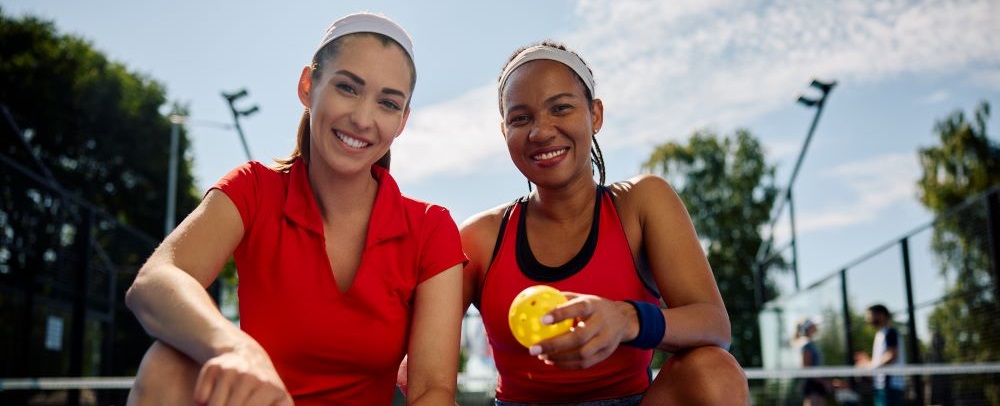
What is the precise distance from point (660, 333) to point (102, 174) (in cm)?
3110

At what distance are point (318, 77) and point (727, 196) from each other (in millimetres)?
44175

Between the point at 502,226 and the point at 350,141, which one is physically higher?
the point at 350,141

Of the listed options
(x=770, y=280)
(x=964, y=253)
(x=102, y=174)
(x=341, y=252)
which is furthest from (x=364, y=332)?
(x=770, y=280)

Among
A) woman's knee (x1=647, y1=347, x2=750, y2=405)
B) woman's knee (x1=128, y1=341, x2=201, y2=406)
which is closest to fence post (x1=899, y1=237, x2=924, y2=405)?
woman's knee (x1=647, y1=347, x2=750, y2=405)

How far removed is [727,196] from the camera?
45219 mm

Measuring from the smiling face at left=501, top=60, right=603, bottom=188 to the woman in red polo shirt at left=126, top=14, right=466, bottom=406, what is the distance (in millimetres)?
599

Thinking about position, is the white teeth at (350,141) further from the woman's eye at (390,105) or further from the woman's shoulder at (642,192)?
the woman's shoulder at (642,192)

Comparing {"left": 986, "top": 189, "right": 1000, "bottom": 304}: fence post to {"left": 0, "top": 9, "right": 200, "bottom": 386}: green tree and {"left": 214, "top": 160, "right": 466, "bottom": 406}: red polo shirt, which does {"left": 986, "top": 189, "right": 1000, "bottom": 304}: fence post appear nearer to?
{"left": 214, "top": 160, "right": 466, "bottom": 406}: red polo shirt

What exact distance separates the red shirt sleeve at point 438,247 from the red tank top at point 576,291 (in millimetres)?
444

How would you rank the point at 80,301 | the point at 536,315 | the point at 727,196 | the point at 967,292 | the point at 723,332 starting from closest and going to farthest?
1. the point at 536,315
2. the point at 723,332
3. the point at 967,292
4. the point at 80,301
5. the point at 727,196

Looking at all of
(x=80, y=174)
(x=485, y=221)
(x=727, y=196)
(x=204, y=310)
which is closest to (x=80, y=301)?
(x=485, y=221)

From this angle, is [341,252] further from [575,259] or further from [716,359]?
[716,359]

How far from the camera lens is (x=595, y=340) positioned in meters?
2.39

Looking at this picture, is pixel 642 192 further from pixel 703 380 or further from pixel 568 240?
pixel 703 380
